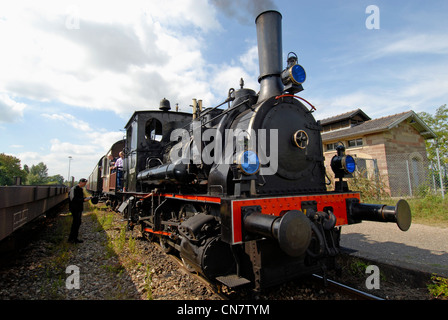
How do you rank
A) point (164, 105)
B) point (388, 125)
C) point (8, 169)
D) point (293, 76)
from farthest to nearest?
point (8, 169) < point (388, 125) < point (164, 105) < point (293, 76)

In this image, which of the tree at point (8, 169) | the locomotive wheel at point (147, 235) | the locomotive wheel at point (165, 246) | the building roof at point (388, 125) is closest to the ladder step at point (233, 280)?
the locomotive wheel at point (165, 246)

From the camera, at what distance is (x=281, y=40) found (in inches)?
176

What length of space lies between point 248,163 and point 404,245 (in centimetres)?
482

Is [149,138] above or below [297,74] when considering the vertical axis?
below

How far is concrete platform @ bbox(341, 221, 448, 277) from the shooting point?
4267 mm

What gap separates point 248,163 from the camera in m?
3.03

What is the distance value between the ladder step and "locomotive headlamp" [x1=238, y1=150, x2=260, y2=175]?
1.29 m

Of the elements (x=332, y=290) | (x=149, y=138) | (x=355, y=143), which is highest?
(x=355, y=143)

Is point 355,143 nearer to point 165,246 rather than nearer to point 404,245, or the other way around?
point 404,245

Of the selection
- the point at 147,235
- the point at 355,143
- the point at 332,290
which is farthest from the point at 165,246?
the point at 355,143

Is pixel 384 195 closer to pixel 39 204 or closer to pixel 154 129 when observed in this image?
pixel 154 129

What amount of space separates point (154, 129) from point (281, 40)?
4.32 meters

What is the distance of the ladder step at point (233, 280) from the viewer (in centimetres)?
287

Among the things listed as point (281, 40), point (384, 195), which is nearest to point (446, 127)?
point (384, 195)
